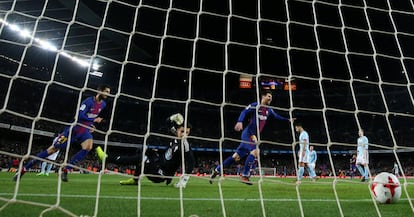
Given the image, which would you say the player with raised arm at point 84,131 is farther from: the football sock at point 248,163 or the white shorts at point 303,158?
the white shorts at point 303,158

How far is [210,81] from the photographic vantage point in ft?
80.8

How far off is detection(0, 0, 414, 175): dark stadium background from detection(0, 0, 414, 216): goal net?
84 millimetres

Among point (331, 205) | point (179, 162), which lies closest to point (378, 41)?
point (179, 162)

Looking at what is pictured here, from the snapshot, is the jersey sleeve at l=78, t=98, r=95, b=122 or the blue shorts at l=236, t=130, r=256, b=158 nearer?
the jersey sleeve at l=78, t=98, r=95, b=122


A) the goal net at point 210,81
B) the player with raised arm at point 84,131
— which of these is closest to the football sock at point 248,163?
the goal net at point 210,81

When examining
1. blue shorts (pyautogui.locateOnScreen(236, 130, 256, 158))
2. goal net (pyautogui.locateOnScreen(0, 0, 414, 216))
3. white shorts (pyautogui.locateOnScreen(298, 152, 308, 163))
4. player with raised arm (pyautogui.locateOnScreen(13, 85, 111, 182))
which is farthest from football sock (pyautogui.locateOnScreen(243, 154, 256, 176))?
white shorts (pyautogui.locateOnScreen(298, 152, 308, 163))

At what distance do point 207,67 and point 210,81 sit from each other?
735 cm

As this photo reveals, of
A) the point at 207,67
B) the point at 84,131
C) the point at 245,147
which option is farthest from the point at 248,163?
the point at 207,67

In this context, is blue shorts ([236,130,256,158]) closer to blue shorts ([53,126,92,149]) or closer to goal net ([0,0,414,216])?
goal net ([0,0,414,216])

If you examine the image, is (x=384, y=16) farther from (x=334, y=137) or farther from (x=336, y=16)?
(x=334, y=137)

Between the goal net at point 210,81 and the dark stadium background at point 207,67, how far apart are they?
0.28 ft

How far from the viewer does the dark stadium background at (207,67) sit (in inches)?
543

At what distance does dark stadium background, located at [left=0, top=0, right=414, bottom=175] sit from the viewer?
45.2 feet

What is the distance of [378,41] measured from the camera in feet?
53.9
